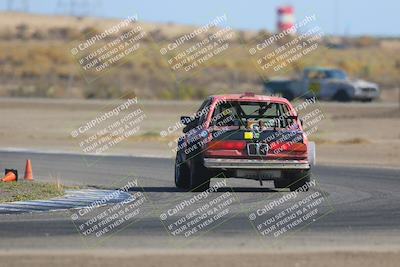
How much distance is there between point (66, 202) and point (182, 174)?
3.10 m

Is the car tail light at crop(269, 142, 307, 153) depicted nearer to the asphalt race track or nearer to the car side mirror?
the asphalt race track

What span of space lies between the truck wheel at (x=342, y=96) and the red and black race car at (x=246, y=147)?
125 feet

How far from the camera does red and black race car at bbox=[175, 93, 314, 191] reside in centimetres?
1916

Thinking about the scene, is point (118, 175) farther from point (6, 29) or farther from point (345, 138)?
point (6, 29)

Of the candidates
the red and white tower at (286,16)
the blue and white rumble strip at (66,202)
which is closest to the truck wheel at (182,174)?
the blue and white rumble strip at (66,202)

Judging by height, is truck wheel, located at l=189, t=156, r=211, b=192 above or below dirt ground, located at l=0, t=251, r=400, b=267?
below

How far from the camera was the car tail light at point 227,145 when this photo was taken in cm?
1911

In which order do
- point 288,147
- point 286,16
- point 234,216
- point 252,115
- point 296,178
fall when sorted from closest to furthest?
1. point 234,216
2. point 288,147
3. point 296,178
4. point 252,115
5. point 286,16

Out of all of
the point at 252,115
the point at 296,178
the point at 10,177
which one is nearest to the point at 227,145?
the point at 252,115

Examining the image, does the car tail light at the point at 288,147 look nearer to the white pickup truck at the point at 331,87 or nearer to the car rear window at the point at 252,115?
the car rear window at the point at 252,115

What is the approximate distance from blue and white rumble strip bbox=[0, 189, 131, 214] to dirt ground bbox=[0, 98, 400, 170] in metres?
10.8

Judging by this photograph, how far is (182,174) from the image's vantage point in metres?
20.6

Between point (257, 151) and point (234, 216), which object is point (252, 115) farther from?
point (234, 216)

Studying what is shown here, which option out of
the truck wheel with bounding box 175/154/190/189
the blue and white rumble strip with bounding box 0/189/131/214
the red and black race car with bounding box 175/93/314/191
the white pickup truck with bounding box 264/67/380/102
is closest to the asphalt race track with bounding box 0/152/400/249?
the truck wheel with bounding box 175/154/190/189
